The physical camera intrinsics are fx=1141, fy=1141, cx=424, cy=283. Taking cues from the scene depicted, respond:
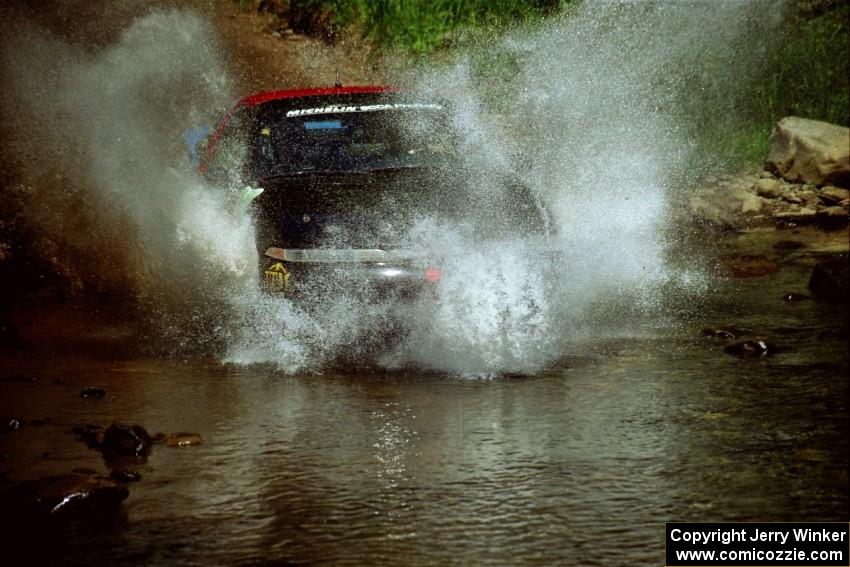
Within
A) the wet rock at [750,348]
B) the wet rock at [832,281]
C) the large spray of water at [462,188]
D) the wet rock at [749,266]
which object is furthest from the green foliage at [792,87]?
the wet rock at [750,348]

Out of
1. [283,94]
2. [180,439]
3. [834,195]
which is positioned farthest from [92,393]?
[834,195]

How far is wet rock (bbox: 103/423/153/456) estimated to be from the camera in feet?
16.4

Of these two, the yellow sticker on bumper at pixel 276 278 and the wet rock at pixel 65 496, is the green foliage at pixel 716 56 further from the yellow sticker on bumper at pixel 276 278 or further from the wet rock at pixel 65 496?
the wet rock at pixel 65 496

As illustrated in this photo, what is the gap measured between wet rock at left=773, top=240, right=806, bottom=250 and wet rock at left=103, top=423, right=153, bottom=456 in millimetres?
7988

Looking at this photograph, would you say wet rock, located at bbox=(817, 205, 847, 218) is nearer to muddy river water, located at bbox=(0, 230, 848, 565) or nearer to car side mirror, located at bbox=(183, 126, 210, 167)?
muddy river water, located at bbox=(0, 230, 848, 565)

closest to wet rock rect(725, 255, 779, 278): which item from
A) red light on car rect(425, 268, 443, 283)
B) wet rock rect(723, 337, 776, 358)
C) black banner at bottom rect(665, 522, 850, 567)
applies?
wet rock rect(723, 337, 776, 358)

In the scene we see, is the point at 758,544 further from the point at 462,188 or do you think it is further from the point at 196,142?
the point at 196,142

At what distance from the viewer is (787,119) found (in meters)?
14.9

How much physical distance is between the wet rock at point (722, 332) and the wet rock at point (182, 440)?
3.57m

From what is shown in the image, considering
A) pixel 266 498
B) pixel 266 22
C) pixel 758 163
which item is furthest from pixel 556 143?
pixel 266 498

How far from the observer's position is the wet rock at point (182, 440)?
5160 millimetres

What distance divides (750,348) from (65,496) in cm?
412

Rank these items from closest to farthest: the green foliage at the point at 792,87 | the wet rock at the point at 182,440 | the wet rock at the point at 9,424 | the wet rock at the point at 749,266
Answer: the wet rock at the point at 182,440
the wet rock at the point at 9,424
the wet rock at the point at 749,266
the green foliage at the point at 792,87

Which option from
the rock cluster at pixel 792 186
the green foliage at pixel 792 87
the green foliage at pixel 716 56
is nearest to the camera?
the rock cluster at pixel 792 186
